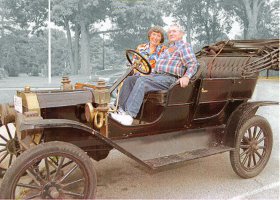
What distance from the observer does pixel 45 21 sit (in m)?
24.1

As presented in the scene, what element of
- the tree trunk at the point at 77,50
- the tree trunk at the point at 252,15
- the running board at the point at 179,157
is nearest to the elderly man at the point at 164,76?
the running board at the point at 179,157

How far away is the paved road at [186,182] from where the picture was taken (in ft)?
12.3

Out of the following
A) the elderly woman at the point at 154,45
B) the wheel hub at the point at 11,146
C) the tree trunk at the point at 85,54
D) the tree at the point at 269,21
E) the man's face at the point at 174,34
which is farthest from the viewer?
the tree trunk at the point at 85,54

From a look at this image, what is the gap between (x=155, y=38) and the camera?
4.54 metres

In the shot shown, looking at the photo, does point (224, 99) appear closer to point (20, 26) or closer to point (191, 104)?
point (191, 104)

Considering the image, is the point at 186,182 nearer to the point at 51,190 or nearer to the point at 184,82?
the point at 184,82

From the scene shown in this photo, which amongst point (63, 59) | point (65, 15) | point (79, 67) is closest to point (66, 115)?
point (65, 15)

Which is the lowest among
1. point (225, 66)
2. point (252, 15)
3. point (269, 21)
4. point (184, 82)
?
point (184, 82)

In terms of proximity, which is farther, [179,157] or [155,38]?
[155,38]

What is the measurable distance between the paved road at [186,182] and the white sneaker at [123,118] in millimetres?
799

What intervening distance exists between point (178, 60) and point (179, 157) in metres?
1.14

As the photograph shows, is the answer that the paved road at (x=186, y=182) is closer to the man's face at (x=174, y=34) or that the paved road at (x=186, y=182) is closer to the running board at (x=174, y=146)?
the running board at (x=174, y=146)

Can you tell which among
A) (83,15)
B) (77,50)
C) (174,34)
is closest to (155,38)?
(174,34)

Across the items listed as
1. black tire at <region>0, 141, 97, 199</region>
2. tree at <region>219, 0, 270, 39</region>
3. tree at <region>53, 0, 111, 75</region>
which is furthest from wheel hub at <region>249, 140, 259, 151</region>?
tree at <region>219, 0, 270, 39</region>
